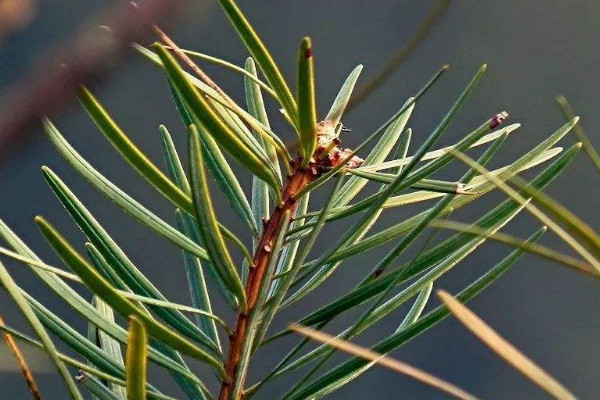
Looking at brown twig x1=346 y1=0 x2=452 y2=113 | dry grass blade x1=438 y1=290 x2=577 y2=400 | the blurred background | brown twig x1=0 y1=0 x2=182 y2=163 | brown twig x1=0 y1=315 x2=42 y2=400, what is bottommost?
dry grass blade x1=438 y1=290 x2=577 y2=400

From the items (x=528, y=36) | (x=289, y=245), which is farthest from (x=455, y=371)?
(x=289, y=245)

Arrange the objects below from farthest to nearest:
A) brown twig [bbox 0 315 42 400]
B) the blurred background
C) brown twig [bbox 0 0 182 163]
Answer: the blurred background
brown twig [bbox 0 315 42 400]
brown twig [bbox 0 0 182 163]

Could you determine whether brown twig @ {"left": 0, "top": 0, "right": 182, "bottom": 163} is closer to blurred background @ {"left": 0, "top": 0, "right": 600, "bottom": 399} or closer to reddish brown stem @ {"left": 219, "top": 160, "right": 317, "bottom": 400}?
reddish brown stem @ {"left": 219, "top": 160, "right": 317, "bottom": 400}

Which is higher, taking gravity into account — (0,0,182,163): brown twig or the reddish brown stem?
the reddish brown stem

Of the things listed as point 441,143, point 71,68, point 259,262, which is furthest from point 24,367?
point 441,143

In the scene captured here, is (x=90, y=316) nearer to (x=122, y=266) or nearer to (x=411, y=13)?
(x=122, y=266)

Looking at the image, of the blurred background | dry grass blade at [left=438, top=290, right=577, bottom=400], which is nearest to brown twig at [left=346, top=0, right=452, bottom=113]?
dry grass blade at [left=438, top=290, right=577, bottom=400]

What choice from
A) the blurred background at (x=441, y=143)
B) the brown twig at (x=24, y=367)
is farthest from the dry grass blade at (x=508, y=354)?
the blurred background at (x=441, y=143)

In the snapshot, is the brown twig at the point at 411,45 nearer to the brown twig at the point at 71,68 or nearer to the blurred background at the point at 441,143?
the brown twig at the point at 71,68

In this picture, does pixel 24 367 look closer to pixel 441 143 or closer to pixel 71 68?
pixel 71 68
